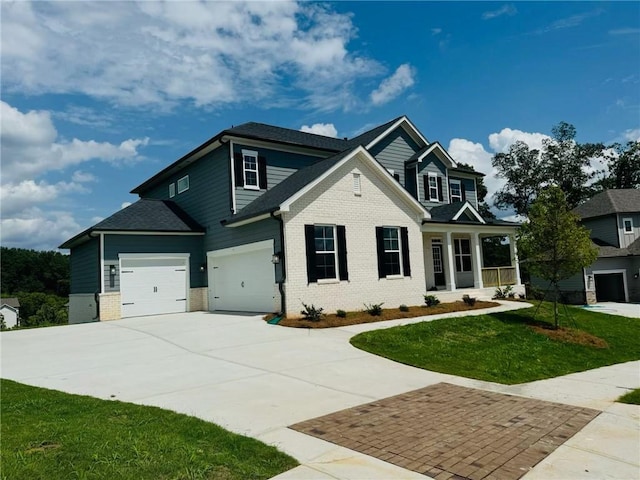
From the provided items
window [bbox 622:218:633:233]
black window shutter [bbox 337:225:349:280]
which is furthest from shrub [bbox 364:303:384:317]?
window [bbox 622:218:633:233]

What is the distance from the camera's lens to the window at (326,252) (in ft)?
50.5

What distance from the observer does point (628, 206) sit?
31.7 m

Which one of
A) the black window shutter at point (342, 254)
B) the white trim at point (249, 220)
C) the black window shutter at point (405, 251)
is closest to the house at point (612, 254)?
the black window shutter at point (405, 251)

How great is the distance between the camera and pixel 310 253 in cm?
1538

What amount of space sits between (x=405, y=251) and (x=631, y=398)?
36.6 ft

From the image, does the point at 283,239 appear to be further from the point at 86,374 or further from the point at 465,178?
the point at 465,178

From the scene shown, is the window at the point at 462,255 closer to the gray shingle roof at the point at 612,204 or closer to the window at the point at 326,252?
the window at the point at 326,252

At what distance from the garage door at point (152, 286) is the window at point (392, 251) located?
8683 millimetres

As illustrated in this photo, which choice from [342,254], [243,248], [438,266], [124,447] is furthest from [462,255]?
[124,447]

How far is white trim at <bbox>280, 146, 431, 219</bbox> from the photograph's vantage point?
1491 cm

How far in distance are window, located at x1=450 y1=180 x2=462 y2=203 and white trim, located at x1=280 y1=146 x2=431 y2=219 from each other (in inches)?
344

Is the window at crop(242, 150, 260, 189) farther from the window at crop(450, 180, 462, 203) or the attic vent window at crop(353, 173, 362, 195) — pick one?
the window at crop(450, 180, 462, 203)

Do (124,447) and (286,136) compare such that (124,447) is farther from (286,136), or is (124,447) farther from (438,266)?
(438,266)

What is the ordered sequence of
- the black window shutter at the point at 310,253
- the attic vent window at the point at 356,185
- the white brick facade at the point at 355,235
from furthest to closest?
the attic vent window at the point at 356,185 < the black window shutter at the point at 310,253 < the white brick facade at the point at 355,235
